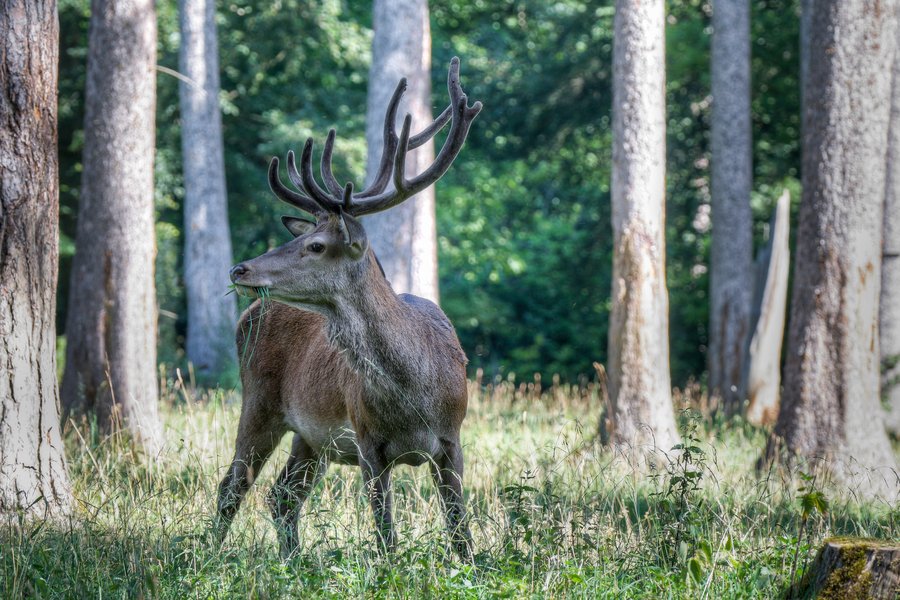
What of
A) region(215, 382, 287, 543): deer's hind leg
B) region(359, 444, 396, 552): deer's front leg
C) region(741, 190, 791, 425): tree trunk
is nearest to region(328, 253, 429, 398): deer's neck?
region(359, 444, 396, 552): deer's front leg

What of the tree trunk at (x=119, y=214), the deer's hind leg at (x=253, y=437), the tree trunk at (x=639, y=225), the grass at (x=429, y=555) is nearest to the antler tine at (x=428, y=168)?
the grass at (x=429, y=555)

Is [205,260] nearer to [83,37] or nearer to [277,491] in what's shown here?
[83,37]

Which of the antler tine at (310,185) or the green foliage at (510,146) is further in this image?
the green foliage at (510,146)

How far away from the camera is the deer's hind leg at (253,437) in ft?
20.9

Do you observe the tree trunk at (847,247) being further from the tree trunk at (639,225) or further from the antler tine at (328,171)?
the antler tine at (328,171)

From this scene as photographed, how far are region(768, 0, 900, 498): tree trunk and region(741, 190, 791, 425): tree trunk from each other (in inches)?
183

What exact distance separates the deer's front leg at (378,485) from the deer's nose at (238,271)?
1.11 m

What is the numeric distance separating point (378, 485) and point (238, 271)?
133cm

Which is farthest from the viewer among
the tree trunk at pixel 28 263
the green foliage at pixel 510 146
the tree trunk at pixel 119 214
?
the green foliage at pixel 510 146

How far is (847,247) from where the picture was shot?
8391mm

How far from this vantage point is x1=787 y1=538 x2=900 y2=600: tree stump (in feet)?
13.2

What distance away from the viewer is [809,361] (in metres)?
8.52

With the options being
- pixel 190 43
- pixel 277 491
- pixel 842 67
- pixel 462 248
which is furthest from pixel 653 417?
pixel 462 248

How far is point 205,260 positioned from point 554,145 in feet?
25.1
